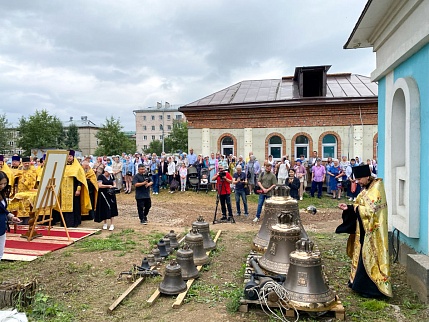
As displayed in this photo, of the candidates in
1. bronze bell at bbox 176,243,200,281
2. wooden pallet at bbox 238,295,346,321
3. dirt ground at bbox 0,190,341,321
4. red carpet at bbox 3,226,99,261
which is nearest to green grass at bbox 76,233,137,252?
dirt ground at bbox 0,190,341,321

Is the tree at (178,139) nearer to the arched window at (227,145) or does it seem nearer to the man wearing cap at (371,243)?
the arched window at (227,145)

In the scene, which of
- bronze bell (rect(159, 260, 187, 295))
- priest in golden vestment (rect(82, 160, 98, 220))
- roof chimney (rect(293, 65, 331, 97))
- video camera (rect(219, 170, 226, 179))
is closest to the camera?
bronze bell (rect(159, 260, 187, 295))

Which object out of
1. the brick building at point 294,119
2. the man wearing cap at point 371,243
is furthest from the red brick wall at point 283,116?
the man wearing cap at point 371,243

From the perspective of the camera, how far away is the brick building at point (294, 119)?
18547 mm

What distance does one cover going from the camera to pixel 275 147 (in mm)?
19891

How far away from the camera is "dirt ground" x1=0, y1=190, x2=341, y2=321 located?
15.2ft

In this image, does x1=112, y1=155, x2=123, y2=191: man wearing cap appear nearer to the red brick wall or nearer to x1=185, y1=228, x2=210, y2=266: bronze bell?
the red brick wall

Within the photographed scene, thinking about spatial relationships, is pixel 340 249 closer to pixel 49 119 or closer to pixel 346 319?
pixel 346 319

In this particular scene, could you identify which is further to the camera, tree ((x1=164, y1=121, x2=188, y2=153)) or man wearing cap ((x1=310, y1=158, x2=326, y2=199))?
tree ((x1=164, y1=121, x2=188, y2=153))

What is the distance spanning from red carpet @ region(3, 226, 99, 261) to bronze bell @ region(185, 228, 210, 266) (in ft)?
10.5

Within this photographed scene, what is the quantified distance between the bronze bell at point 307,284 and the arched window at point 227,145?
16.0m

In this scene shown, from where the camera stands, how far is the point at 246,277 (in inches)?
208

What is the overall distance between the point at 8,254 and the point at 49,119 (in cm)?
4160

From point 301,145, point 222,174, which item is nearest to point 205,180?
point 301,145
